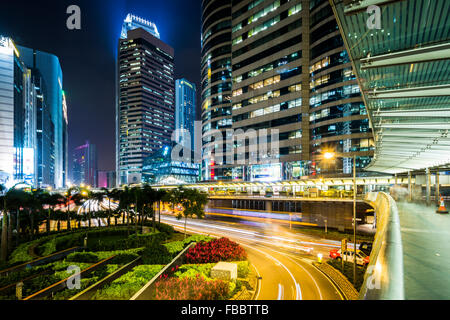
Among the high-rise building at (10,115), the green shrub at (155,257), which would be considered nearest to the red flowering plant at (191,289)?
the green shrub at (155,257)

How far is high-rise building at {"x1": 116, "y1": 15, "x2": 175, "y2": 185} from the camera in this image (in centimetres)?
16500

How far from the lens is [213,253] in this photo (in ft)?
69.8

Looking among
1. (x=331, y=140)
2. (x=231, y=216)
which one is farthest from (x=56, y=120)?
(x=331, y=140)

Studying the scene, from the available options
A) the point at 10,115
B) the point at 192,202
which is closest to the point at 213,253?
the point at 192,202

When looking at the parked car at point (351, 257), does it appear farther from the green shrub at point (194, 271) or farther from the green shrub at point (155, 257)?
the green shrub at point (155, 257)

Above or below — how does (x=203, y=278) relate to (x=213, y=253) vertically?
above

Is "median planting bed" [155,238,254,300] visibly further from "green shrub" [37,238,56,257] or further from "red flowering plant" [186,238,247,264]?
"green shrub" [37,238,56,257]

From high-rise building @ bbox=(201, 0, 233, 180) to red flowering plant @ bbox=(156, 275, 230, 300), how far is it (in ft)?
191

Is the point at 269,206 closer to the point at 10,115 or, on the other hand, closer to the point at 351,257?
the point at 351,257

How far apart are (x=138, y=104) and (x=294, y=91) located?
136 metres

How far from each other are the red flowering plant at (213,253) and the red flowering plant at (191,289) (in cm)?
623

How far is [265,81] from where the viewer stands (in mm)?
62938

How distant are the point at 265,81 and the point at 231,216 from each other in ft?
126

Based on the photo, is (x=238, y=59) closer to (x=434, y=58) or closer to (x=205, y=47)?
(x=205, y=47)
